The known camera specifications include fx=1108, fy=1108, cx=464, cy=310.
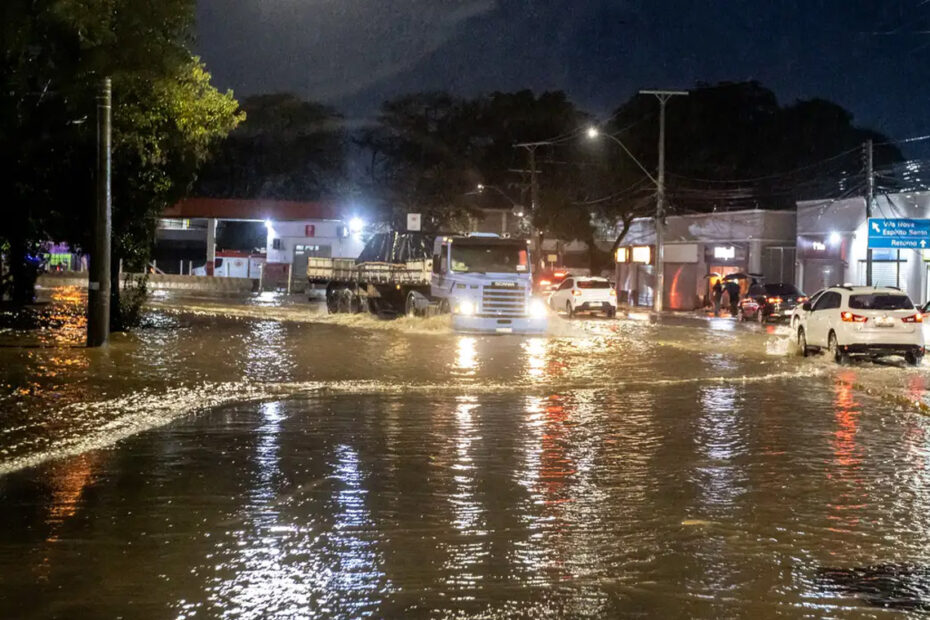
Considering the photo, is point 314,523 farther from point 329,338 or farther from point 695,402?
point 329,338

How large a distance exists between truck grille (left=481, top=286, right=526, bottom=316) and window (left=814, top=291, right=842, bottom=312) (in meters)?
8.46

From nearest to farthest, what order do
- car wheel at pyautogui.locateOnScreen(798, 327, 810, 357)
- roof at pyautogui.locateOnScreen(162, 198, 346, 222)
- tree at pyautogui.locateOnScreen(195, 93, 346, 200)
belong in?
car wheel at pyautogui.locateOnScreen(798, 327, 810, 357), roof at pyautogui.locateOnScreen(162, 198, 346, 222), tree at pyautogui.locateOnScreen(195, 93, 346, 200)

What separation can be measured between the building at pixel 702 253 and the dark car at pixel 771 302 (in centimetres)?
672

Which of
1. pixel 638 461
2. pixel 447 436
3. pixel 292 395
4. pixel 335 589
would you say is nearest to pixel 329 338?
pixel 292 395

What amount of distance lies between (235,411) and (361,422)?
2037mm

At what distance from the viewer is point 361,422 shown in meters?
14.2

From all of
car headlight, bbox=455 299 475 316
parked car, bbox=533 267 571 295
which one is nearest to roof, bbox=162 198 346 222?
parked car, bbox=533 267 571 295

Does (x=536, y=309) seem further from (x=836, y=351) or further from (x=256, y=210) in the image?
(x=256, y=210)

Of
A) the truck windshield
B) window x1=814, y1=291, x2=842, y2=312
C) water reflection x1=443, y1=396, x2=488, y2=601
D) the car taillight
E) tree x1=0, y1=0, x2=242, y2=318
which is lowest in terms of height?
water reflection x1=443, y1=396, x2=488, y2=601

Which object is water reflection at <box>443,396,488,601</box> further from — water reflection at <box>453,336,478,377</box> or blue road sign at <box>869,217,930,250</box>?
blue road sign at <box>869,217,930,250</box>

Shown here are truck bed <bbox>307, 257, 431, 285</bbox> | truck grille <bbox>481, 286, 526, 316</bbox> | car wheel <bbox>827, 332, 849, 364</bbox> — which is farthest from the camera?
truck bed <bbox>307, 257, 431, 285</bbox>

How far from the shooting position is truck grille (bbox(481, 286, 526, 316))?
30.1 m

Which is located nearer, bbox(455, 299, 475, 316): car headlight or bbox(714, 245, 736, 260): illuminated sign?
bbox(455, 299, 475, 316): car headlight

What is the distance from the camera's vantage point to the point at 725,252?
5619 centimetres
